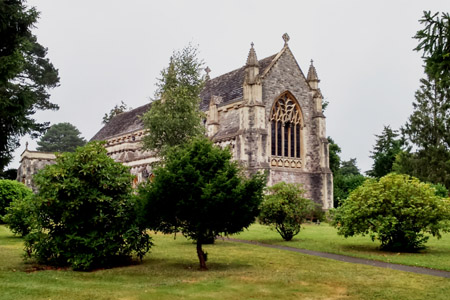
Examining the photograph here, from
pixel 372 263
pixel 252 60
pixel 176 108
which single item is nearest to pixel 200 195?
pixel 372 263

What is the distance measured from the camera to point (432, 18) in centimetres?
1102

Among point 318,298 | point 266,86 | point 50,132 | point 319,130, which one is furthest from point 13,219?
point 50,132

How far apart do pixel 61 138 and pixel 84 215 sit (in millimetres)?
84590

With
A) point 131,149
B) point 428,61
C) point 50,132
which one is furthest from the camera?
point 50,132

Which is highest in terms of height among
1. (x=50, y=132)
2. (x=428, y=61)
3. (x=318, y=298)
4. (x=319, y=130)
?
(x=50, y=132)

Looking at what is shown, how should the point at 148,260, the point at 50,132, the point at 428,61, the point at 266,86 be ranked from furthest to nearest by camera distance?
the point at 50,132 < the point at 266,86 < the point at 148,260 < the point at 428,61

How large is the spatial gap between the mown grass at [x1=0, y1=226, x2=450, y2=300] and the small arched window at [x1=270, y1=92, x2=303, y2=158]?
21.4 meters

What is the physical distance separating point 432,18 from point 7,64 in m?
12.1

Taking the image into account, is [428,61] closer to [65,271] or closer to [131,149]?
[65,271]

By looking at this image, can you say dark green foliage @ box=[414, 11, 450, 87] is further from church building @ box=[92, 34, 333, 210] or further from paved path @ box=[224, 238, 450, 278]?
church building @ box=[92, 34, 333, 210]

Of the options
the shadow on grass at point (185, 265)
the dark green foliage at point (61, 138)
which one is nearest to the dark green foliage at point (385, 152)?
the shadow on grass at point (185, 265)

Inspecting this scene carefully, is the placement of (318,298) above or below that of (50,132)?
below

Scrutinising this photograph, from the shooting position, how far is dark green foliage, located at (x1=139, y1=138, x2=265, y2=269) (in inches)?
480

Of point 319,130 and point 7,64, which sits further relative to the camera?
point 319,130
